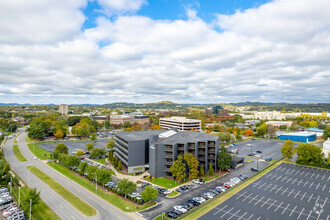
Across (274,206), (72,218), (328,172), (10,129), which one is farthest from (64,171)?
(10,129)

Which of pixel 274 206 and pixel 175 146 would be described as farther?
pixel 175 146

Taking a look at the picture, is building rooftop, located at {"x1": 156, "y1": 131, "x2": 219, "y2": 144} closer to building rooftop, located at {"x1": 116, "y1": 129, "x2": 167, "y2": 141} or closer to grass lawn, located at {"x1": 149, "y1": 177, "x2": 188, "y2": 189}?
building rooftop, located at {"x1": 116, "y1": 129, "x2": 167, "y2": 141}

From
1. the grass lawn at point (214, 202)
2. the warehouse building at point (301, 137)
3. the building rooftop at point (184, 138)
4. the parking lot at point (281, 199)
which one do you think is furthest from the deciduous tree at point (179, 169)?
the warehouse building at point (301, 137)

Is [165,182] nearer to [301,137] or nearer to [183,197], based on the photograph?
[183,197]

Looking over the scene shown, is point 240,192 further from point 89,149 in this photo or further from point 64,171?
point 89,149

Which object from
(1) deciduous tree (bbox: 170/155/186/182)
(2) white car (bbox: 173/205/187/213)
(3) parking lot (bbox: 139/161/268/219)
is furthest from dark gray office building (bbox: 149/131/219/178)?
(2) white car (bbox: 173/205/187/213)
